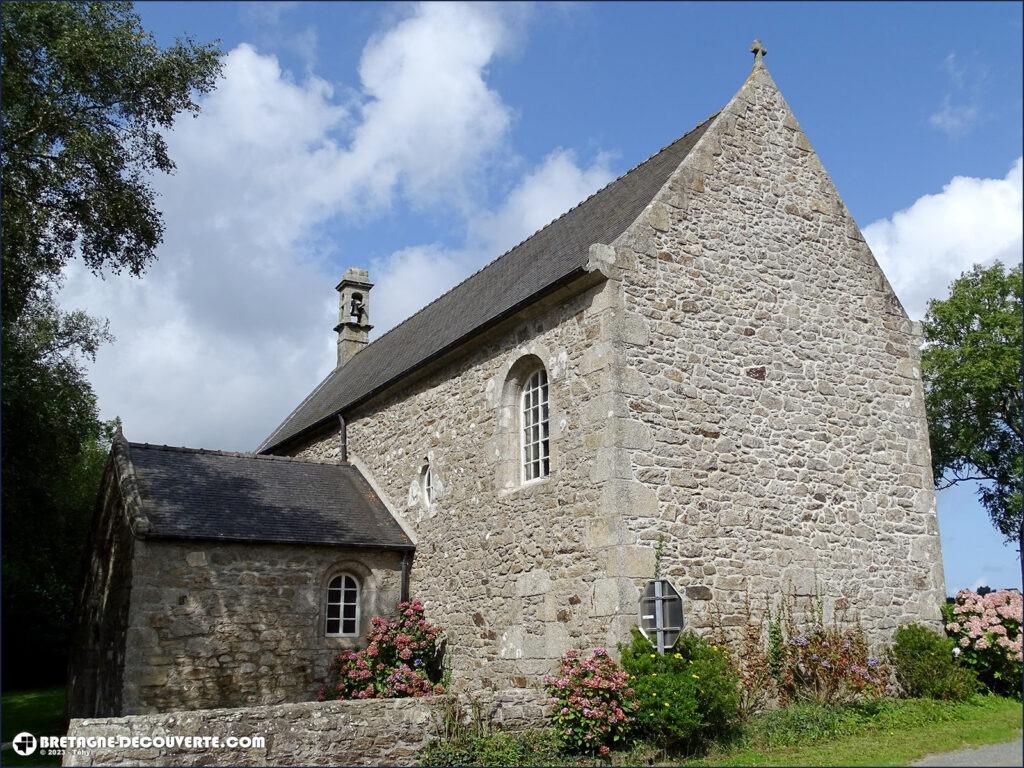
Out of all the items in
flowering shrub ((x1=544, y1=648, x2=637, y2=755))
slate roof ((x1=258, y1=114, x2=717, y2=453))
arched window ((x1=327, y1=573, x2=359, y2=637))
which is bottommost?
flowering shrub ((x1=544, y1=648, x2=637, y2=755))

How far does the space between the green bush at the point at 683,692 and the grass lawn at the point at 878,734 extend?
34 cm

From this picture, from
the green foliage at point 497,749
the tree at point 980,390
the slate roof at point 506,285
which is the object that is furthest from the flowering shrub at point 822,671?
the tree at point 980,390

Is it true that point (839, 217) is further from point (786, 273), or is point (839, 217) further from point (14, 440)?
point (14, 440)

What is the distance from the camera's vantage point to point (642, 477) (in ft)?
37.1

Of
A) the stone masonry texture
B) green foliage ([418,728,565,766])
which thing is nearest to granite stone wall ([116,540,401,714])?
the stone masonry texture

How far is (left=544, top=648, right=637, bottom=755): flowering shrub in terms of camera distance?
31.9ft

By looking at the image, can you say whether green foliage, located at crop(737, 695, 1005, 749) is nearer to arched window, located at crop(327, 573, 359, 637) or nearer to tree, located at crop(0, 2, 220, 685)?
arched window, located at crop(327, 573, 359, 637)

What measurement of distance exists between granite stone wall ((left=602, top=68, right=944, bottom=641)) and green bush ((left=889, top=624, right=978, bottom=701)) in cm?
35

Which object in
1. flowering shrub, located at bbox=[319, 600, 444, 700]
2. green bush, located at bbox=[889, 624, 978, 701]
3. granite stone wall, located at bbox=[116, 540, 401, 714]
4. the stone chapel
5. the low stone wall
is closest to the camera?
the low stone wall

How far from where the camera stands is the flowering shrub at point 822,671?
38.4 ft

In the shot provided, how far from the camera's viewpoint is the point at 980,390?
82.6 ft

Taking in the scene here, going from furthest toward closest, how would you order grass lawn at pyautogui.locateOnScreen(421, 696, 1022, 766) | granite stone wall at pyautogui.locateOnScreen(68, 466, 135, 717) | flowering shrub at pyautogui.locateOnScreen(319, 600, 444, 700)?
flowering shrub at pyautogui.locateOnScreen(319, 600, 444, 700), granite stone wall at pyautogui.locateOnScreen(68, 466, 135, 717), grass lawn at pyautogui.locateOnScreen(421, 696, 1022, 766)

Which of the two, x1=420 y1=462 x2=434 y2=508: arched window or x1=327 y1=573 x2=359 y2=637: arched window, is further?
x1=420 y1=462 x2=434 y2=508: arched window

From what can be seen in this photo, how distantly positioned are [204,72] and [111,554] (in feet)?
25.3
